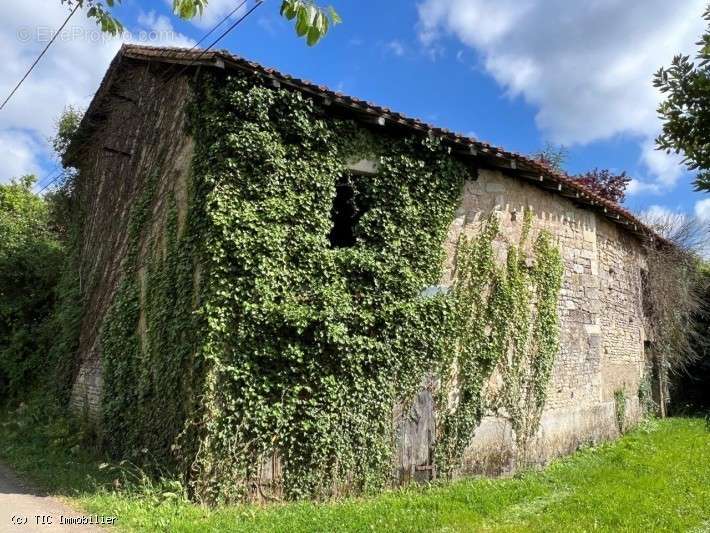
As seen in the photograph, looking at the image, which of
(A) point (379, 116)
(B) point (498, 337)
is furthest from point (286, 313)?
(B) point (498, 337)

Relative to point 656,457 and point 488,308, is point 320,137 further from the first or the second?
point 656,457

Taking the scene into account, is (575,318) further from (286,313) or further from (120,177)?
(120,177)

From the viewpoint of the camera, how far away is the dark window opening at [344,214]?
767cm

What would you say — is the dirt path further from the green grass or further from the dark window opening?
the dark window opening

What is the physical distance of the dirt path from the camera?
4.98 metres

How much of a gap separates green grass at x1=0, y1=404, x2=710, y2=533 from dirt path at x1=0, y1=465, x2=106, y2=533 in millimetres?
203

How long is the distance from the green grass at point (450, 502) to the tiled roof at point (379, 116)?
475 cm

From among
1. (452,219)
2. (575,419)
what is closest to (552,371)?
(575,419)

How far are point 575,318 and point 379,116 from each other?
18.7 feet

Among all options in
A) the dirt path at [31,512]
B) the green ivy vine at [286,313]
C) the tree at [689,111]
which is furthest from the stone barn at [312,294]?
the tree at [689,111]

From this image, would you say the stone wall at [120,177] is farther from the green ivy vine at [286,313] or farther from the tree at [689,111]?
the tree at [689,111]

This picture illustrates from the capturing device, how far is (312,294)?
263 inches

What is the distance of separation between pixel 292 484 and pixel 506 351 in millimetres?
4002

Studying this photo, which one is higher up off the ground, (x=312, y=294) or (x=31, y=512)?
(x=312, y=294)
